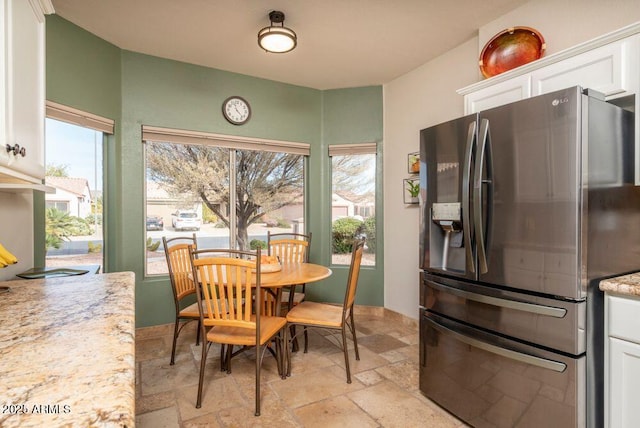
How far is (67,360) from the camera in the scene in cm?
75

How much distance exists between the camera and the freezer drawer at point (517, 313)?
4.80 ft

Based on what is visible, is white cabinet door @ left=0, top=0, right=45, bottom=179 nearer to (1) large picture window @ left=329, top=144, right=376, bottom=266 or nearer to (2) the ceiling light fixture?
(2) the ceiling light fixture

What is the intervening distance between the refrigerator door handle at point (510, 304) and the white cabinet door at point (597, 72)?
1.11 meters

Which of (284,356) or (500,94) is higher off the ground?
(500,94)

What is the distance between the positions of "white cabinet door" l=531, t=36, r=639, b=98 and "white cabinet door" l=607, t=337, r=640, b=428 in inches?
47.3

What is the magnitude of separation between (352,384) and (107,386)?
6.78 ft

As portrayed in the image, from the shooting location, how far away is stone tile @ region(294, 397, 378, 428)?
1.95 m

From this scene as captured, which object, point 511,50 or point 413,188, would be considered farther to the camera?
point 413,188

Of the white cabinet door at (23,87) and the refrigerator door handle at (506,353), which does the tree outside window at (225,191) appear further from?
the refrigerator door handle at (506,353)

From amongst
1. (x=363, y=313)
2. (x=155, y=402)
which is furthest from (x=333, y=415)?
(x=363, y=313)

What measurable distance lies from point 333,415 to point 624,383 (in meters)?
1.46

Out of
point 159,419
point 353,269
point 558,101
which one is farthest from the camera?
point 353,269

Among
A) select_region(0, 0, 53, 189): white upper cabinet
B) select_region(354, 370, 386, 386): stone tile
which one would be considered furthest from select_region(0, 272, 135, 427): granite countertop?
select_region(354, 370, 386, 386): stone tile

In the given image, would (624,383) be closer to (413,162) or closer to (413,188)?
(413,188)
